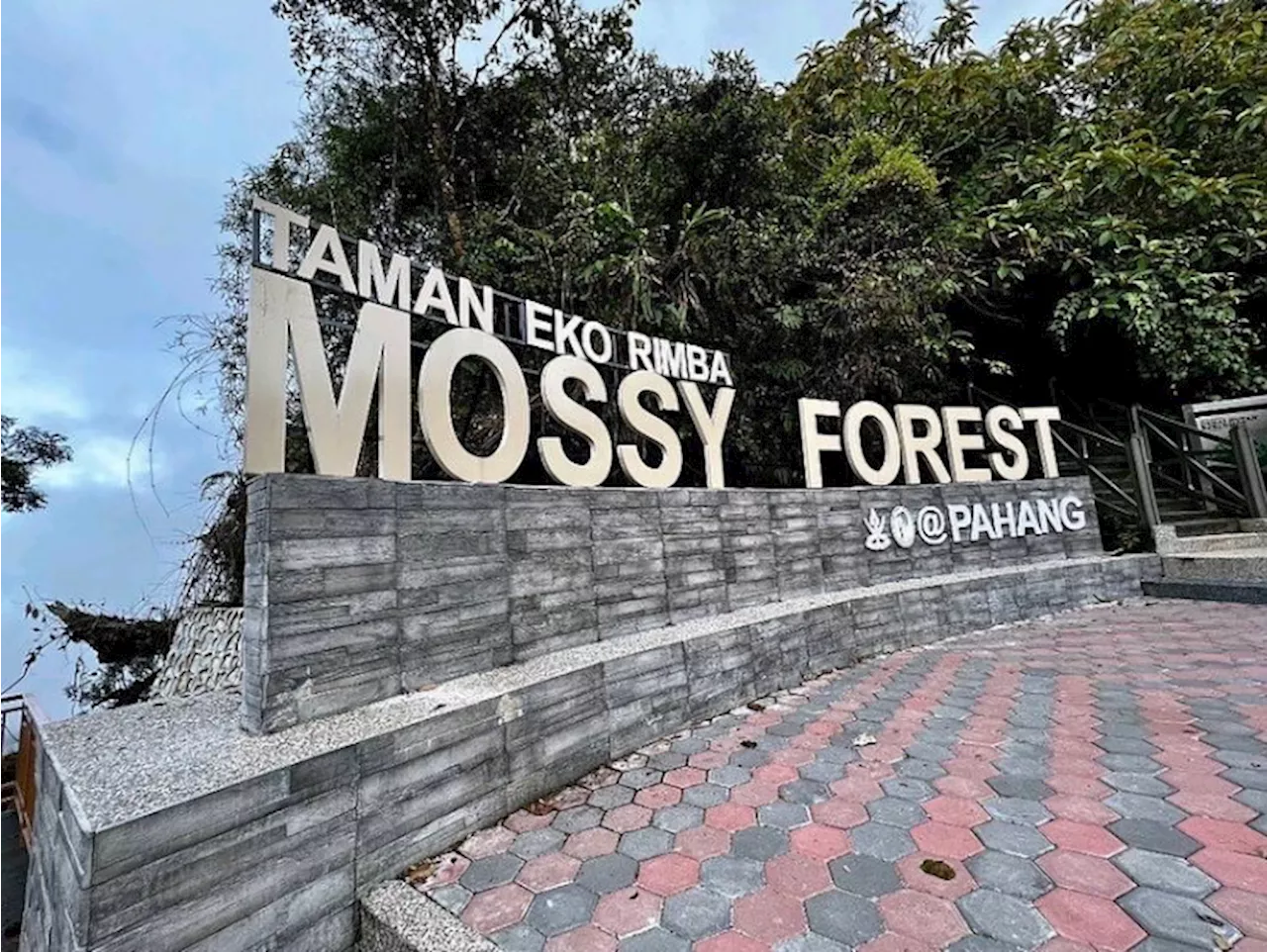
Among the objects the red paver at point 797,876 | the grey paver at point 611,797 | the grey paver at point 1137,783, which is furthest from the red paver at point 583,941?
the grey paver at point 1137,783

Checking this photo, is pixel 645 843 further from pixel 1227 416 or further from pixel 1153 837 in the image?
pixel 1227 416

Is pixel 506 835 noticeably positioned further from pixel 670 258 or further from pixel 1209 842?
pixel 670 258

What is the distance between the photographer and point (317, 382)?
215 cm

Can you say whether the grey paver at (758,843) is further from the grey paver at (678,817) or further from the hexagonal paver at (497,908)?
the hexagonal paver at (497,908)

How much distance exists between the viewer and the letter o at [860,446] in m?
4.48

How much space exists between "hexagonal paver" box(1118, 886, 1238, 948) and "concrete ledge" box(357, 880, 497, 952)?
4.76 ft

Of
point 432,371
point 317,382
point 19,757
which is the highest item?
point 432,371

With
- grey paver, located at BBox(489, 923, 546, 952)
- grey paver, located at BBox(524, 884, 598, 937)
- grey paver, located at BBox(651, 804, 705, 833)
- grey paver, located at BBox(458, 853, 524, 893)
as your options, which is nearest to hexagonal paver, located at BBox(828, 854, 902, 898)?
grey paver, located at BBox(651, 804, 705, 833)

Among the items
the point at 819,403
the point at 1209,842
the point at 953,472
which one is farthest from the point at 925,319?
the point at 1209,842

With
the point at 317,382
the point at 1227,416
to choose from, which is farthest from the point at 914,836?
the point at 1227,416

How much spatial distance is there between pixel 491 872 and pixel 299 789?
0.58 meters

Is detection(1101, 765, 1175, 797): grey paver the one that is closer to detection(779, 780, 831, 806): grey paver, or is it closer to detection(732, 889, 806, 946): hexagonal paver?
detection(779, 780, 831, 806): grey paver

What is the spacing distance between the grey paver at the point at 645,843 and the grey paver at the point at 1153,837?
1252 mm

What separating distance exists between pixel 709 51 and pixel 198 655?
7492 millimetres
